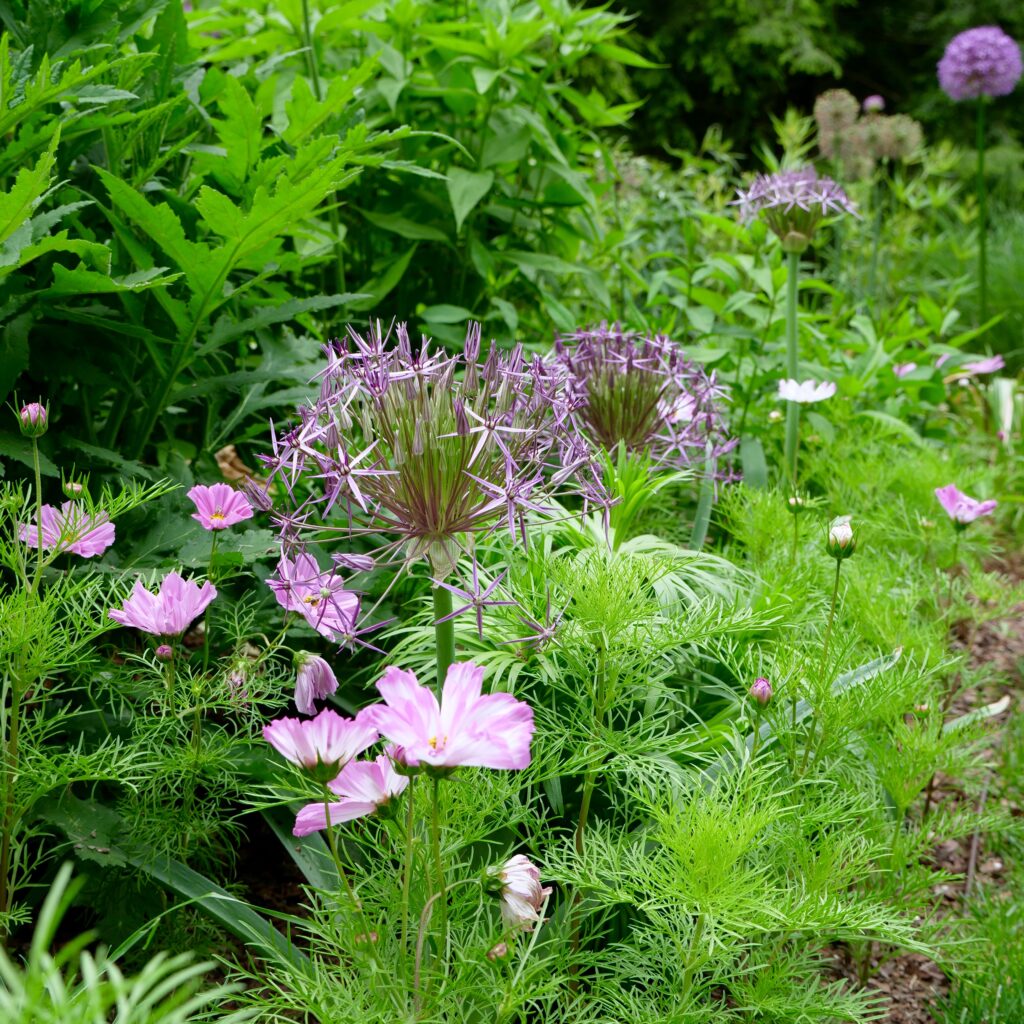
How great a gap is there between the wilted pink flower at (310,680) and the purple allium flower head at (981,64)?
5828 mm

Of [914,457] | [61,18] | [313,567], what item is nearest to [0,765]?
[313,567]

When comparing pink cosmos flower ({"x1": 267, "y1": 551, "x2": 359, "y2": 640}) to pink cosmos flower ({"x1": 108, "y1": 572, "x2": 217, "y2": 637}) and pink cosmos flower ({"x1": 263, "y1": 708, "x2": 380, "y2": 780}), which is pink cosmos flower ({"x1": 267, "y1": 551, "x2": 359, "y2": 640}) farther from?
pink cosmos flower ({"x1": 263, "y1": 708, "x2": 380, "y2": 780})

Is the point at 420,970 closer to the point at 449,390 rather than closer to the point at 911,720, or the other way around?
the point at 449,390

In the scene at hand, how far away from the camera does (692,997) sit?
1386 millimetres

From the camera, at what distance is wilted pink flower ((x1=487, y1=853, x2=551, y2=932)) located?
108 cm

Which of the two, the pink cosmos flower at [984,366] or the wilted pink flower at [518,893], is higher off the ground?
the wilted pink flower at [518,893]

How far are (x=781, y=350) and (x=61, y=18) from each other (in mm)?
2303

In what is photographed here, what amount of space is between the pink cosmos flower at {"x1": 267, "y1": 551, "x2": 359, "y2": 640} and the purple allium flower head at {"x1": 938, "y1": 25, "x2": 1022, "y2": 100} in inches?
223

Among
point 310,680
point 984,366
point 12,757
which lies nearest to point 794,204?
point 984,366

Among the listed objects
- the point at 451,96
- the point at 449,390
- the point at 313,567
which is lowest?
the point at 313,567

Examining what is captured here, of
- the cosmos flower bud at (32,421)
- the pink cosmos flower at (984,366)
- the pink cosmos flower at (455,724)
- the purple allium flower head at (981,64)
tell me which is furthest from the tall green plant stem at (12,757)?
the purple allium flower head at (981,64)

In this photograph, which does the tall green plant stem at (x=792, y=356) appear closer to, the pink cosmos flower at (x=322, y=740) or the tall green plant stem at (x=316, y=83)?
the tall green plant stem at (x=316, y=83)

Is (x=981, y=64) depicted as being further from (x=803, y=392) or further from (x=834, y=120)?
(x=803, y=392)

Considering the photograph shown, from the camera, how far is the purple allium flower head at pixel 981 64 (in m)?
5.70
